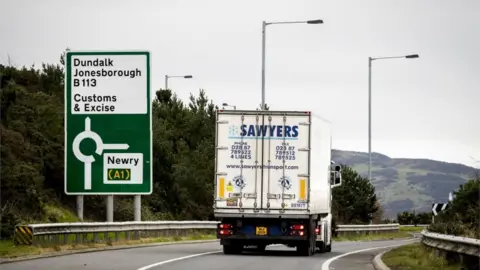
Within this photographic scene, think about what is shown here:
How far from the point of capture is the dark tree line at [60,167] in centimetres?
4294

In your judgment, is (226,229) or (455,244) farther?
(226,229)

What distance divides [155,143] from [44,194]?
14268 millimetres

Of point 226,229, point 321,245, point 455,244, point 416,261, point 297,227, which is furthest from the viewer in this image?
point 321,245

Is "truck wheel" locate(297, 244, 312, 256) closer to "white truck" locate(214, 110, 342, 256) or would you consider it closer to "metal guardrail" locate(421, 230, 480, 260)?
"white truck" locate(214, 110, 342, 256)

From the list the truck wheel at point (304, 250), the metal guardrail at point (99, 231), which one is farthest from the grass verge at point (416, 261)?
the metal guardrail at point (99, 231)

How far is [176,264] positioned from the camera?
92.3 ft

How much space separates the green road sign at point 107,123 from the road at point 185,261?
9.18 feet

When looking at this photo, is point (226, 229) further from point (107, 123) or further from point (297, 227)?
point (107, 123)

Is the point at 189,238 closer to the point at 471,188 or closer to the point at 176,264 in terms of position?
the point at 471,188

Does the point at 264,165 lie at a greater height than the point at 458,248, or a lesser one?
greater

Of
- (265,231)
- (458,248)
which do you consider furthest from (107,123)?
(458,248)

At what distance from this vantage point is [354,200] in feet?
264

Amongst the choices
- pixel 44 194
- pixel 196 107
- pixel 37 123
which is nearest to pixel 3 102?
pixel 37 123

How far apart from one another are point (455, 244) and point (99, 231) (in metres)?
14.6
